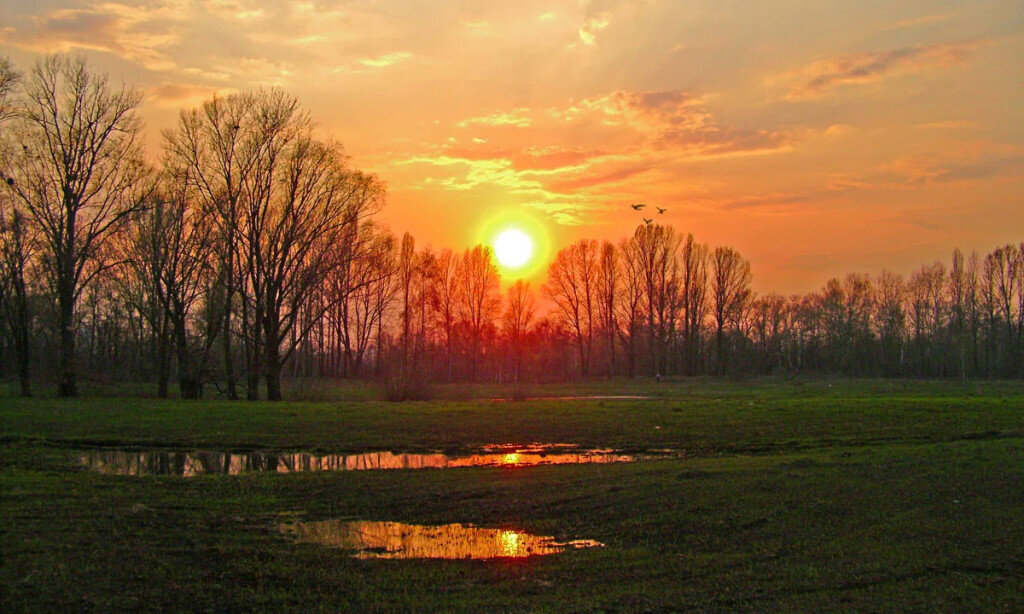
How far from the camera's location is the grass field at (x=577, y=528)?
716 cm

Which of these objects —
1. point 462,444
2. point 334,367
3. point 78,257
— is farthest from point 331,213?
point 334,367

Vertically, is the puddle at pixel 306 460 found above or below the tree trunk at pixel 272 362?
below

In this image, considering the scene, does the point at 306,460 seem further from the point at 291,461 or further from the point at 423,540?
the point at 423,540

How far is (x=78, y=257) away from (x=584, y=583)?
38.5 meters

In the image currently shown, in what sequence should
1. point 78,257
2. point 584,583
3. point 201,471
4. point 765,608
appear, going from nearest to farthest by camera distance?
1. point 765,608
2. point 584,583
3. point 201,471
4. point 78,257

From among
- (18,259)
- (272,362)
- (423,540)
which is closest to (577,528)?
(423,540)

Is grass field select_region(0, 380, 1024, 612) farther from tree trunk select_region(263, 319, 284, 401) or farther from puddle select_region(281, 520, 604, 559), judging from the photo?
tree trunk select_region(263, 319, 284, 401)

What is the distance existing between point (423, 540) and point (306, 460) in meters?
9.49

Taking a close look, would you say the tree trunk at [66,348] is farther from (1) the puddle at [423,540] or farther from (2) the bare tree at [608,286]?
(2) the bare tree at [608,286]

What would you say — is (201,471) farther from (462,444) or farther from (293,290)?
(293,290)

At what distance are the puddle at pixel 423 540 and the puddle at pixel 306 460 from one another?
576cm

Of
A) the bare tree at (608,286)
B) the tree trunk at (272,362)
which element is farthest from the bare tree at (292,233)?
the bare tree at (608,286)

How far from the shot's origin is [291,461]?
18172mm

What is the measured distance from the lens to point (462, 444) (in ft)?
68.8
